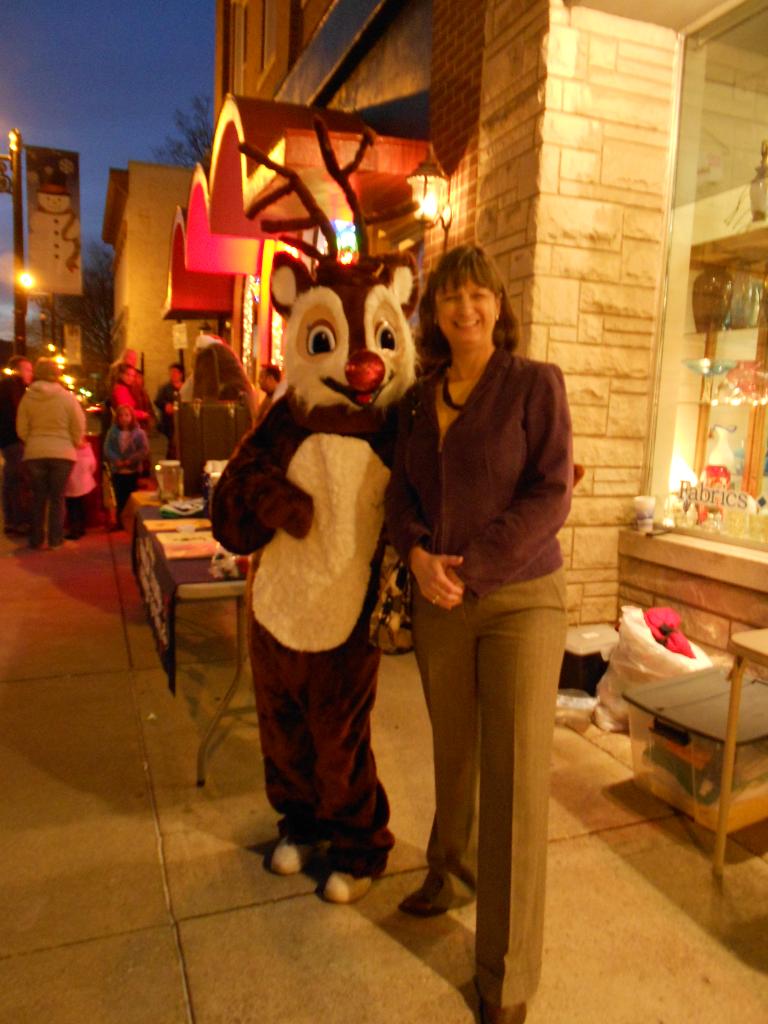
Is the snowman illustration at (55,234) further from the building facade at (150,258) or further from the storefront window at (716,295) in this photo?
the storefront window at (716,295)

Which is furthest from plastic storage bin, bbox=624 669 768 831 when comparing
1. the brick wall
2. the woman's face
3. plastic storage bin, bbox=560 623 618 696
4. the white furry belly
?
the brick wall

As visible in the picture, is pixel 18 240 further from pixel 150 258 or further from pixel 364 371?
pixel 364 371

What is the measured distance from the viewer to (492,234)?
4766mm

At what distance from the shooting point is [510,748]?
78.1 inches

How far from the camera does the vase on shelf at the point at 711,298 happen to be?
15.2 ft

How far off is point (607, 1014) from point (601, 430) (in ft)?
10.2

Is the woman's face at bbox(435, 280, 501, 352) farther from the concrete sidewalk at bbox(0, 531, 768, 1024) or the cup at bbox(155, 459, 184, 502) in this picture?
the cup at bbox(155, 459, 184, 502)

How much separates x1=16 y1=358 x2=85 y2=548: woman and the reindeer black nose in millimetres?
6377

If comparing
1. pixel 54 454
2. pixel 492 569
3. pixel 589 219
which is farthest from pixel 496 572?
pixel 54 454

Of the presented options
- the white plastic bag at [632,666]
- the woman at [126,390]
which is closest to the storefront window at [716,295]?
the white plastic bag at [632,666]

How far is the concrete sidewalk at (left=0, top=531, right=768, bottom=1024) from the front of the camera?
2.15 m

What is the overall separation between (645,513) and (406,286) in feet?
8.22

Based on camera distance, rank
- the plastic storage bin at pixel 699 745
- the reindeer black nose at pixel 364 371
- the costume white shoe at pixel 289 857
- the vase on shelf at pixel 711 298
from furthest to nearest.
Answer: the vase on shelf at pixel 711 298 < the plastic storage bin at pixel 699 745 < the costume white shoe at pixel 289 857 < the reindeer black nose at pixel 364 371

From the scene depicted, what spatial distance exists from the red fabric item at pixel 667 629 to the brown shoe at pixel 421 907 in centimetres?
184
